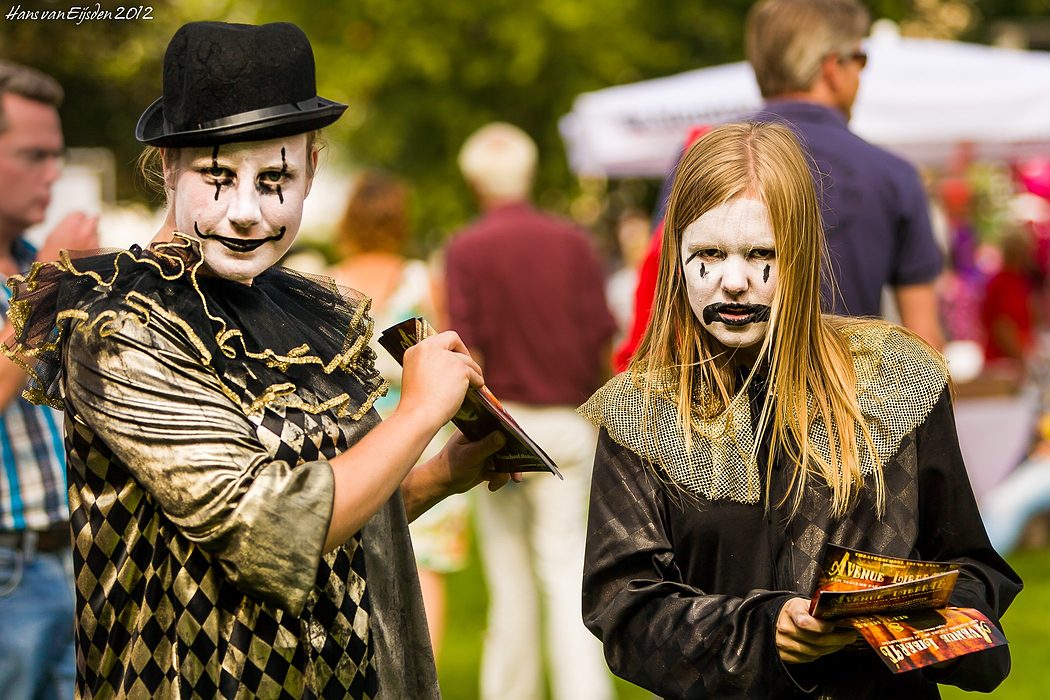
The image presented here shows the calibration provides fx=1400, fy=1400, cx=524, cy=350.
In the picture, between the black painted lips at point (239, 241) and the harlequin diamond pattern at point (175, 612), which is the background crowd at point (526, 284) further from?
the harlequin diamond pattern at point (175, 612)

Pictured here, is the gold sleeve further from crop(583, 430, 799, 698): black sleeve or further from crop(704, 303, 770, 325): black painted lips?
crop(704, 303, 770, 325): black painted lips

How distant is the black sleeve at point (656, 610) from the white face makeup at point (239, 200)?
74 centimetres

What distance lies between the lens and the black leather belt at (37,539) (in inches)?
137

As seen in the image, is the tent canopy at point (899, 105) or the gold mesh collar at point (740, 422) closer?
the gold mesh collar at point (740, 422)

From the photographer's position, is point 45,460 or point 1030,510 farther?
point 1030,510

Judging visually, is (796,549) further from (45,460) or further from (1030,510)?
(1030,510)

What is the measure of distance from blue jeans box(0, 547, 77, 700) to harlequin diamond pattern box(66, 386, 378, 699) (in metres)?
1.18

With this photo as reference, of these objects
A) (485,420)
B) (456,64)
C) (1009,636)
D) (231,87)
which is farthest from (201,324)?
(456,64)

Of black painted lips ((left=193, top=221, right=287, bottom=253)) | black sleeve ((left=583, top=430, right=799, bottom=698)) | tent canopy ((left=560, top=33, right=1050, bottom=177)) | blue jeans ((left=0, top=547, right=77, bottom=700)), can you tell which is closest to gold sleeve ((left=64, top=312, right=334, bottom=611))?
black painted lips ((left=193, top=221, right=287, bottom=253))

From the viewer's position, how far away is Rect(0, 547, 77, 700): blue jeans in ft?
11.2

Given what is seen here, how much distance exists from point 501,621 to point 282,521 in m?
3.96

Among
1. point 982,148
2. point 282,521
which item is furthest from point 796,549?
point 982,148

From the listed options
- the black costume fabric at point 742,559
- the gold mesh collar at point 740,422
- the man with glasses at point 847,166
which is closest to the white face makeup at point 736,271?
the gold mesh collar at point 740,422

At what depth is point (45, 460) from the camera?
358 cm
